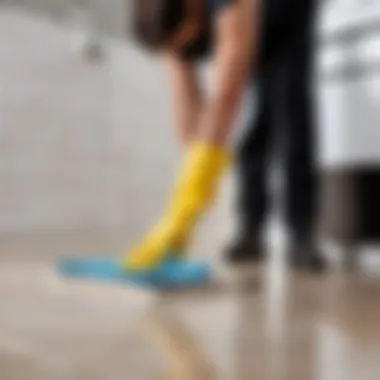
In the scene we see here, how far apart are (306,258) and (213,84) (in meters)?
0.42

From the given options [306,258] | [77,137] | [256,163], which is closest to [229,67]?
[306,258]

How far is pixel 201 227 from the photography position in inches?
119

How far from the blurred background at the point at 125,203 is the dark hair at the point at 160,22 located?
6.9 inches

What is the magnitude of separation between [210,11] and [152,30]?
0.30 feet

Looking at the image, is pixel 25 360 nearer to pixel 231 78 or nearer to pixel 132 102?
pixel 231 78

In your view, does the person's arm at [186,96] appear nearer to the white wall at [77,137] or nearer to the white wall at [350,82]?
the white wall at [350,82]

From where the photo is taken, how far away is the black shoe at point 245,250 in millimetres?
1903

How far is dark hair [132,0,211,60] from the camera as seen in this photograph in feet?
4.52

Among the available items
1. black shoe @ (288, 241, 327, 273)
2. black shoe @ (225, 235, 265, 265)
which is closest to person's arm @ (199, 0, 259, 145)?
black shoe @ (288, 241, 327, 273)

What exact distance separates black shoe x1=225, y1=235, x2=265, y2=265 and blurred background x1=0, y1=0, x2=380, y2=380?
46mm

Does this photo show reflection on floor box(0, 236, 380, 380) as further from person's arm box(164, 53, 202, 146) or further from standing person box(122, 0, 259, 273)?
person's arm box(164, 53, 202, 146)

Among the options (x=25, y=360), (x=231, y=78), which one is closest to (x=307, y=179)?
(x=231, y=78)

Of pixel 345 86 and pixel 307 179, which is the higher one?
pixel 345 86

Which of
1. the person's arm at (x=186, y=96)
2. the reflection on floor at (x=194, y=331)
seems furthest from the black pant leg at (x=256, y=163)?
the reflection on floor at (x=194, y=331)
